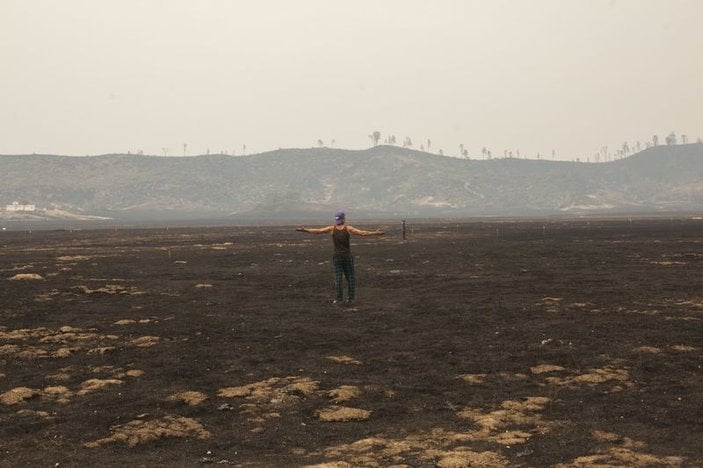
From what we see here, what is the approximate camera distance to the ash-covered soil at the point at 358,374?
25.7ft

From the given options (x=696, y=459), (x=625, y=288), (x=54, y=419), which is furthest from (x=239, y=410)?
(x=625, y=288)

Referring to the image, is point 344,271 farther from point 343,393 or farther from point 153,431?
point 153,431

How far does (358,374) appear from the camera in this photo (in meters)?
11.2

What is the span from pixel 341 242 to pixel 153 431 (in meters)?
10.0

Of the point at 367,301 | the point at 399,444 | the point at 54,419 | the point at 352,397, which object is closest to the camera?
the point at 399,444

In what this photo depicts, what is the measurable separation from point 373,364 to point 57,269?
2342 cm

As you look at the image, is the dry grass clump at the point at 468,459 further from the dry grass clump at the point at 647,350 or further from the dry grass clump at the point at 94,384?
the dry grass clump at the point at 647,350

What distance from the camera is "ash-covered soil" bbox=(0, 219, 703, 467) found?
25.7ft

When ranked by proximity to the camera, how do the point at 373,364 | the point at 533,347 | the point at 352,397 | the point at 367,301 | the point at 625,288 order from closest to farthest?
1. the point at 352,397
2. the point at 373,364
3. the point at 533,347
4. the point at 367,301
5. the point at 625,288

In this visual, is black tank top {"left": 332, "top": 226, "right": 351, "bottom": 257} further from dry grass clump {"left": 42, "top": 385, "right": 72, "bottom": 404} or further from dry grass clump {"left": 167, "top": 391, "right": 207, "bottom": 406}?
dry grass clump {"left": 42, "top": 385, "right": 72, "bottom": 404}

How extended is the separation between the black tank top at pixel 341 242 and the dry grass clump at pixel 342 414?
8881mm

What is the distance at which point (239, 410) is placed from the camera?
9.34 meters

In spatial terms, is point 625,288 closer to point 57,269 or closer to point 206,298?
point 206,298

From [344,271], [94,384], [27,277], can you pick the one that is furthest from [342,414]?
[27,277]
